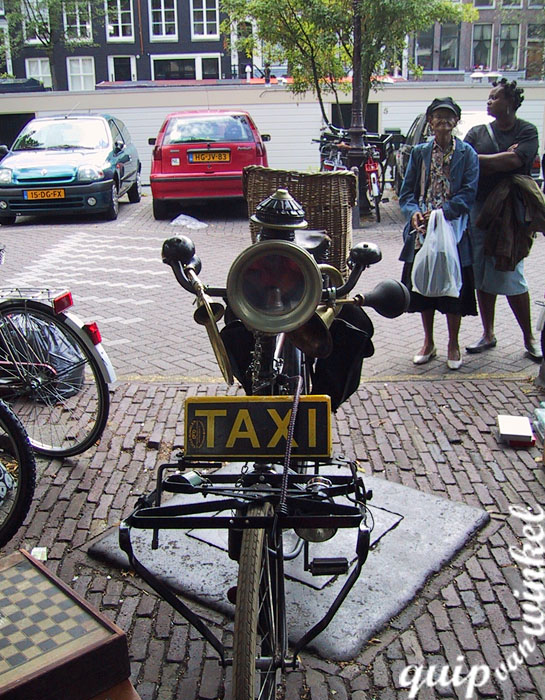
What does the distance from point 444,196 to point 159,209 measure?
8461mm

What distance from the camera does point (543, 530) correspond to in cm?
363

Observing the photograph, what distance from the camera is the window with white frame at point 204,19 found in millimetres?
45594

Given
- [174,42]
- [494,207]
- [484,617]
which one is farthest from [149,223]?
[174,42]

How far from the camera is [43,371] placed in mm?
4312

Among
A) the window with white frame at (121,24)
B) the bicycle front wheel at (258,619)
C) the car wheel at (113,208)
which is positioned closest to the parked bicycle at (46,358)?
the bicycle front wheel at (258,619)

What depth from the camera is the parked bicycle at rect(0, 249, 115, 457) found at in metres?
4.26

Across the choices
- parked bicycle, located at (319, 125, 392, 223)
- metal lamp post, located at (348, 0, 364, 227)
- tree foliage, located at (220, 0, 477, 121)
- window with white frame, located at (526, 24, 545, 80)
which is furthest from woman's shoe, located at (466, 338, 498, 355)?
window with white frame, located at (526, 24, 545, 80)

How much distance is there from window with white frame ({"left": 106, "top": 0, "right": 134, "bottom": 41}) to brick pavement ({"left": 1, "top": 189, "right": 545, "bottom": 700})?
44.1 metres

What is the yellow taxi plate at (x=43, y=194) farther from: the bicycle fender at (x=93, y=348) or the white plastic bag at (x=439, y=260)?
the bicycle fender at (x=93, y=348)

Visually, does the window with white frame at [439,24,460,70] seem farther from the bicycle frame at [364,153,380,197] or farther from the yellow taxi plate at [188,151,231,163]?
the yellow taxi plate at [188,151,231,163]

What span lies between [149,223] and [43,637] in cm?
1110

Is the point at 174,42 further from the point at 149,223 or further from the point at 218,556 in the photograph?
the point at 218,556

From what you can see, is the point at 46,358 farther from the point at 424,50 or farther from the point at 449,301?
the point at 424,50

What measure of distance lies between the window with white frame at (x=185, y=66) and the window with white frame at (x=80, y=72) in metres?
3.66
